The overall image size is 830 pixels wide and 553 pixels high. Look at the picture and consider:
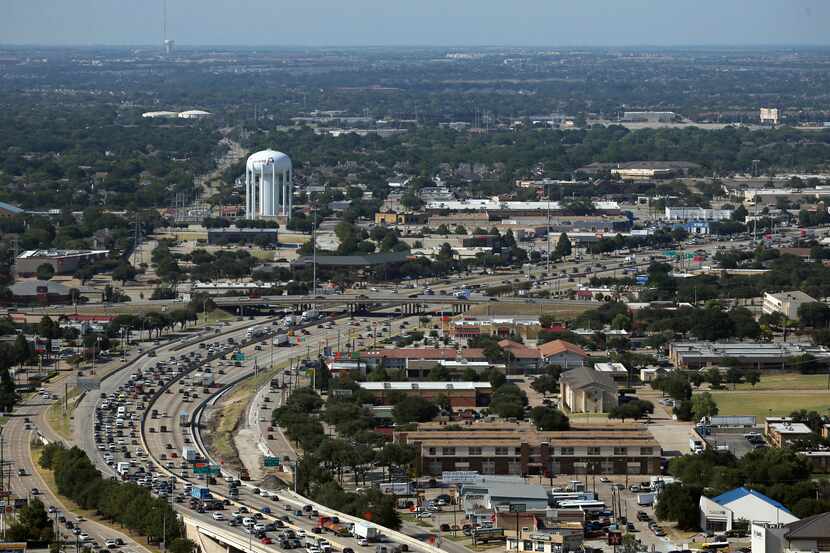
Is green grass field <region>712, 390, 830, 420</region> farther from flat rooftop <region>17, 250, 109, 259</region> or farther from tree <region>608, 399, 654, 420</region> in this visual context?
flat rooftop <region>17, 250, 109, 259</region>

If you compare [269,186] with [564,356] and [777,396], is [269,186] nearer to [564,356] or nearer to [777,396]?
[564,356]

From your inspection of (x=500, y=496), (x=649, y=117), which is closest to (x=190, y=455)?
(x=500, y=496)

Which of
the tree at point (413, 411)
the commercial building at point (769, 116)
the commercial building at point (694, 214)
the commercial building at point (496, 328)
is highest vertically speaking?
the tree at point (413, 411)

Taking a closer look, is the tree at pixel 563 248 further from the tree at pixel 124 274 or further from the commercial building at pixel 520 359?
the commercial building at pixel 520 359

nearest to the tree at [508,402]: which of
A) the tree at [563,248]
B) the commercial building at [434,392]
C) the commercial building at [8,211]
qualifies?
the commercial building at [434,392]

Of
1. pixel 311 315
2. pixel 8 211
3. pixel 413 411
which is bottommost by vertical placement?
pixel 8 211

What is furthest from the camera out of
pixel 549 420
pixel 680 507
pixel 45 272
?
pixel 45 272

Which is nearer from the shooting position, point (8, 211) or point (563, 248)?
point (563, 248)
